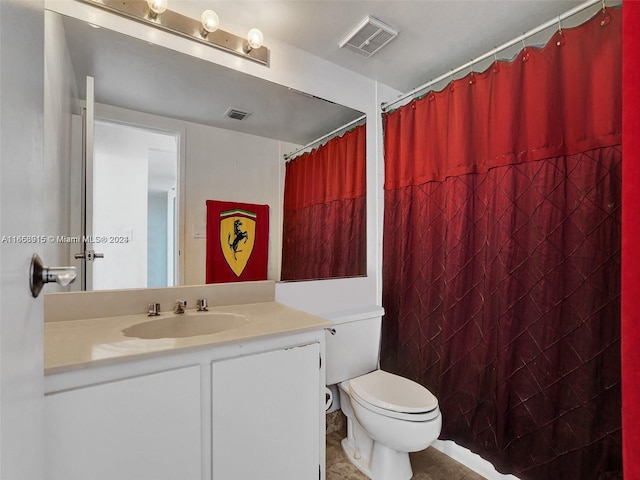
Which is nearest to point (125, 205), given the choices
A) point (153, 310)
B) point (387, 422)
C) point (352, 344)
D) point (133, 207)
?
point (133, 207)

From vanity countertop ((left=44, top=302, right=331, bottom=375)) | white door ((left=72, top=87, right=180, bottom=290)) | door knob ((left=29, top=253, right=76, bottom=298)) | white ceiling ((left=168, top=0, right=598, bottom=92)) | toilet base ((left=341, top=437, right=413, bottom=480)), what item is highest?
white ceiling ((left=168, top=0, right=598, bottom=92))

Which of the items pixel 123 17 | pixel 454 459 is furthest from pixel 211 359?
pixel 454 459

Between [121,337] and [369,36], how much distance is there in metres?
1.73

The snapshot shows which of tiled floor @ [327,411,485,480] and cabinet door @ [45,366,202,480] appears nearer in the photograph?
cabinet door @ [45,366,202,480]

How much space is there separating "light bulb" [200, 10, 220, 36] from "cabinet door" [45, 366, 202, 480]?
1.40 m

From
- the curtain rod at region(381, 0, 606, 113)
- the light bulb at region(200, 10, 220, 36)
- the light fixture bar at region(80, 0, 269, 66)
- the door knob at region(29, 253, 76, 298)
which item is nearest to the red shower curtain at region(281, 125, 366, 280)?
the curtain rod at region(381, 0, 606, 113)

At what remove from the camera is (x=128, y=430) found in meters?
0.79

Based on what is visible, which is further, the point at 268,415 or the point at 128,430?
the point at 268,415

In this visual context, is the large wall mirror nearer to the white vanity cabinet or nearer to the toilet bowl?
the white vanity cabinet

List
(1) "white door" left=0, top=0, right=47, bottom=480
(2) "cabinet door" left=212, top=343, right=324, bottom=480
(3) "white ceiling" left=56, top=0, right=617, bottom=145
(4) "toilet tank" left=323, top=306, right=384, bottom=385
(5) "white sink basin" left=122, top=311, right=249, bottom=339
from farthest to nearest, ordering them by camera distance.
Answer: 1. (4) "toilet tank" left=323, top=306, right=384, bottom=385
2. (3) "white ceiling" left=56, top=0, right=617, bottom=145
3. (5) "white sink basin" left=122, top=311, right=249, bottom=339
4. (2) "cabinet door" left=212, top=343, right=324, bottom=480
5. (1) "white door" left=0, top=0, right=47, bottom=480

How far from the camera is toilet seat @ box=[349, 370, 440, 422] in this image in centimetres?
127

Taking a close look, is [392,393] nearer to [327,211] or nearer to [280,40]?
[327,211]

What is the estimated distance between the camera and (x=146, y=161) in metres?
1.30

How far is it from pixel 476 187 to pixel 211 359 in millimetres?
1420
